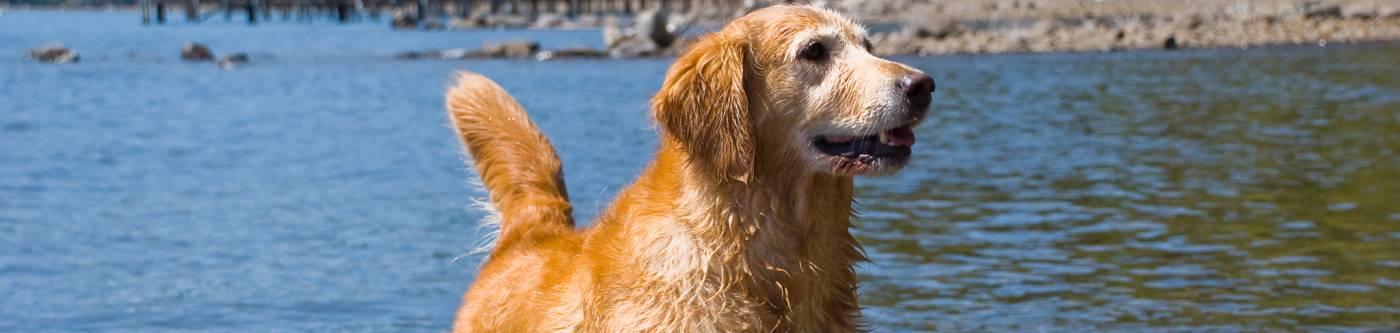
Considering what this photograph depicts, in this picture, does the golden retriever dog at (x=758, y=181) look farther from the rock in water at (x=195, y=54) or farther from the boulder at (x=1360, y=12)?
the boulder at (x=1360, y=12)

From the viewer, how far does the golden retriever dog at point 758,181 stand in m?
4.41

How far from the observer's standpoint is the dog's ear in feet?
14.4

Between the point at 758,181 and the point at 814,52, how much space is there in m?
0.39

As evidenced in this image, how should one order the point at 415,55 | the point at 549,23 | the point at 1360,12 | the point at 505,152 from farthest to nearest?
1. the point at 549,23
2. the point at 415,55
3. the point at 1360,12
4. the point at 505,152

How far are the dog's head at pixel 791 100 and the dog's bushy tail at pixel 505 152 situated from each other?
1605 millimetres

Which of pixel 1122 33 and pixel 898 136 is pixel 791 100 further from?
pixel 1122 33

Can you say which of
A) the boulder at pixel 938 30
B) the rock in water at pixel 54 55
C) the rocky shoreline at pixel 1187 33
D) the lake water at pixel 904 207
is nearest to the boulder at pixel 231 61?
the rock in water at pixel 54 55

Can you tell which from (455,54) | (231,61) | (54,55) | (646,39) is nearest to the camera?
(231,61)

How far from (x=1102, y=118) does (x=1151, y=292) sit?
14.9 m

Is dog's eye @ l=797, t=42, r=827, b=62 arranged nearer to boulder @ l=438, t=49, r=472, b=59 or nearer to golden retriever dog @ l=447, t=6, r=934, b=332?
golden retriever dog @ l=447, t=6, r=934, b=332

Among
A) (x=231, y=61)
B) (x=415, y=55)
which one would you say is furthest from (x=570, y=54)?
(x=231, y=61)

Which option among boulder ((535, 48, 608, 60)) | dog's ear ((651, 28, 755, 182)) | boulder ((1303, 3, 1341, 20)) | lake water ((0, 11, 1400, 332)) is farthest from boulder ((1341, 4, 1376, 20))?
dog's ear ((651, 28, 755, 182))

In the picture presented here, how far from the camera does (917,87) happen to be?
14.3 feet

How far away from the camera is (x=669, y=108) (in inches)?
173
